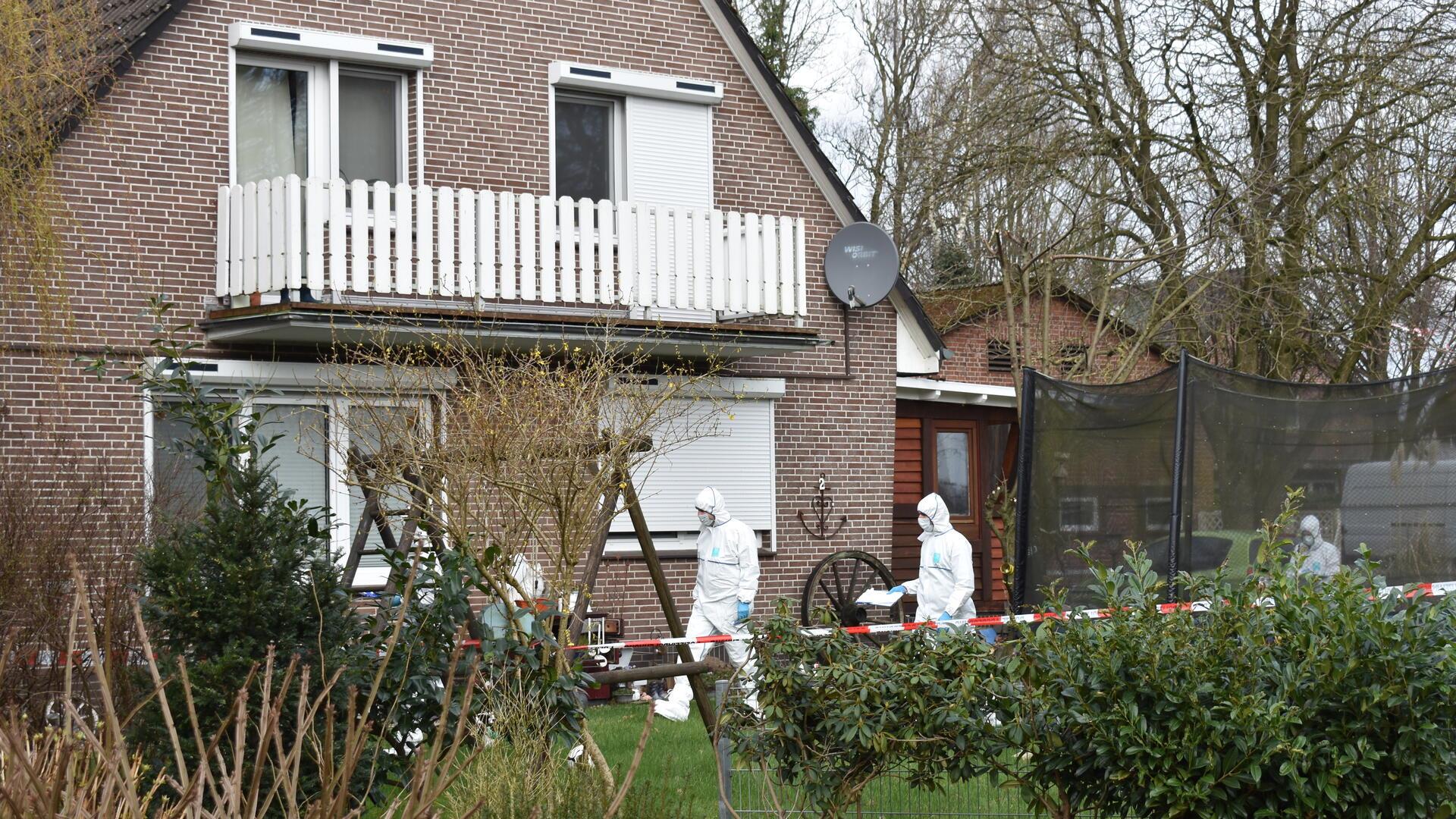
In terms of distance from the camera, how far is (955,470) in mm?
20469

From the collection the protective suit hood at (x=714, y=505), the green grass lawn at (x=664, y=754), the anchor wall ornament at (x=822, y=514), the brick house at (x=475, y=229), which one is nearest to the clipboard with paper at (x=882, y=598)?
the protective suit hood at (x=714, y=505)

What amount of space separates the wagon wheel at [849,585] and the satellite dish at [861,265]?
8.77 feet

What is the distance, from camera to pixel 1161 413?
35.4ft

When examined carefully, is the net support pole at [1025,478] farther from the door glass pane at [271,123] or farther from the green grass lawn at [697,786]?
the door glass pane at [271,123]

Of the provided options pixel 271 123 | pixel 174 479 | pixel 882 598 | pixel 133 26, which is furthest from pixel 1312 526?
pixel 133 26

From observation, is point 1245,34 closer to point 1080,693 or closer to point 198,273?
point 198,273

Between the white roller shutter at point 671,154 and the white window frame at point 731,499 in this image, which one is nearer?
the white window frame at point 731,499

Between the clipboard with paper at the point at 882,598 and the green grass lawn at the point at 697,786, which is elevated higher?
the clipboard with paper at the point at 882,598

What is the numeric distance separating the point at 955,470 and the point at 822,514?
4190 millimetres

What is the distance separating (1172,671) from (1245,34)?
1870 centimetres

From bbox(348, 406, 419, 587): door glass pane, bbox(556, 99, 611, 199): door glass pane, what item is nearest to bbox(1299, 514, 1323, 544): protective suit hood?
bbox(348, 406, 419, 587): door glass pane

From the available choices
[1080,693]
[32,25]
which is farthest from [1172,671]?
[32,25]

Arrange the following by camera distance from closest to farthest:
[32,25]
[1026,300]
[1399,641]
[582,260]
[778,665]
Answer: [1399,641] → [778,665] → [32,25] → [582,260] → [1026,300]

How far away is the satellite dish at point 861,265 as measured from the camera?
16.5 metres
